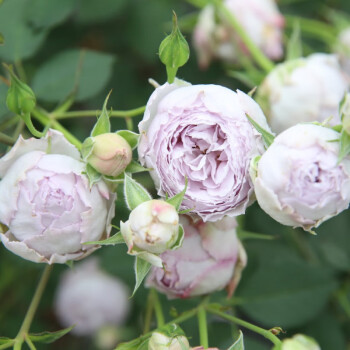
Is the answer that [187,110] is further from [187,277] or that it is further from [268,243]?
[268,243]

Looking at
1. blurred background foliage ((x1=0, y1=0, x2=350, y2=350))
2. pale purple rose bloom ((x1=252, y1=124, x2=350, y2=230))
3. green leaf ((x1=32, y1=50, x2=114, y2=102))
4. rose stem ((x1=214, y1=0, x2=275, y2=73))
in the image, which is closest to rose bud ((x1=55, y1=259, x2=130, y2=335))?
blurred background foliage ((x1=0, y1=0, x2=350, y2=350))

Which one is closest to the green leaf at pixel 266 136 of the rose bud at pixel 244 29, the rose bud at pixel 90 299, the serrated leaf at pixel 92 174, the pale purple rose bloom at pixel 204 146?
the pale purple rose bloom at pixel 204 146

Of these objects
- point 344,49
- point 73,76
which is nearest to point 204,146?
point 73,76

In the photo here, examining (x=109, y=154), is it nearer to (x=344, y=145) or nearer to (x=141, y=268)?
(x=141, y=268)

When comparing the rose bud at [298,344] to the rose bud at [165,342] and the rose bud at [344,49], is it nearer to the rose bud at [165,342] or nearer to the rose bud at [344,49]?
the rose bud at [165,342]

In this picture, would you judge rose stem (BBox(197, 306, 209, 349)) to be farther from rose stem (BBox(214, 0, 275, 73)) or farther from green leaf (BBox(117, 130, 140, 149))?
rose stem (BBox(214, 0, 275, 73))

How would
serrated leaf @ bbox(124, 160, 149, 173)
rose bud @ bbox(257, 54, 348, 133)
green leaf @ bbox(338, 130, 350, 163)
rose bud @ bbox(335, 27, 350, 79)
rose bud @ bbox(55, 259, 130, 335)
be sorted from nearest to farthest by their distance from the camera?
green leaf @ bbox(338, 130, 350, 163), serrated leaf @ bbox(124, 160, 149, 173), rose bud @ bbox(257, 54, 348, 133), rose bud @ bbox(335, 27, 350, 79), rose bud @ bbox(55, 259, 130, 335)
